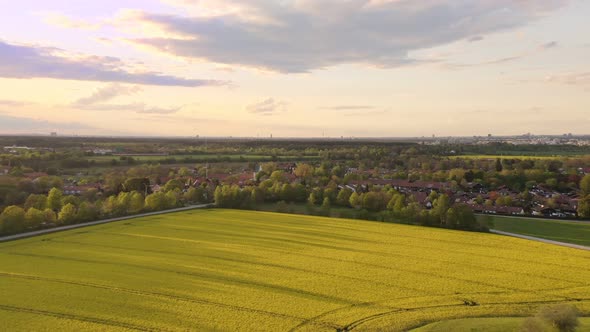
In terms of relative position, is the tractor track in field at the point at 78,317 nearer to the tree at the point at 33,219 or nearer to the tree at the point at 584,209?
the tree at the point at 33,219

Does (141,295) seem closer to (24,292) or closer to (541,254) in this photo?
(24,292)

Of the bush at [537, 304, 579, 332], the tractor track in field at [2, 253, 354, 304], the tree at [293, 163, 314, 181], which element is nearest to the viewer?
the bush at [537, 304, 579, 332]

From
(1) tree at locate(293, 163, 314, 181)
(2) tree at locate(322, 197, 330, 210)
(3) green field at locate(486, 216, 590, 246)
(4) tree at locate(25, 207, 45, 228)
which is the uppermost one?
(1) tree at locate(293, 163, 314, 181)

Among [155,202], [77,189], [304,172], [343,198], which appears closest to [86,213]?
[155,202]

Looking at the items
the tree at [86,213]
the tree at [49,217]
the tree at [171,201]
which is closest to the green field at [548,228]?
the tree at [171,201]

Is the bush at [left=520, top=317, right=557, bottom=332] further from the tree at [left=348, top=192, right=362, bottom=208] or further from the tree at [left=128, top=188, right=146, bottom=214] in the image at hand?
the tree at [left=128, top=188, right=146, bottom=214]

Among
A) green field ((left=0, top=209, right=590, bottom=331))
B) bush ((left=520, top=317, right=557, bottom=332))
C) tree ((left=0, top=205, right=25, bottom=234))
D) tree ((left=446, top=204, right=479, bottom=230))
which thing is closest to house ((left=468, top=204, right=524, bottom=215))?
tree ((left=446, top=204, right=479, bottom=230))
